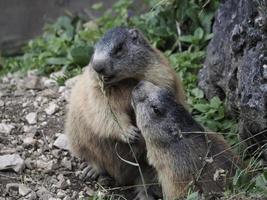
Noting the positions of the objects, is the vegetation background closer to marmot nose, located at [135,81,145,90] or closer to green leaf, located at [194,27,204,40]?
green leaf, located at [194,27,204,40]

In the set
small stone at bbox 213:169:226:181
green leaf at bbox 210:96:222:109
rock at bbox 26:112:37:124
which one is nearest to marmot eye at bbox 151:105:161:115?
small stone at bbox 213:169:226:181

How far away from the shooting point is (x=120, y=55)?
6.43 meters

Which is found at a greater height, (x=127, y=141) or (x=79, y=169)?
(x=127, y=141)

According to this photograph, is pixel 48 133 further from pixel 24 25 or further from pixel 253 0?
pixel 24 25

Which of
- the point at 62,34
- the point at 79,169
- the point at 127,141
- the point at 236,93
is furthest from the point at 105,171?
the point at 62,34

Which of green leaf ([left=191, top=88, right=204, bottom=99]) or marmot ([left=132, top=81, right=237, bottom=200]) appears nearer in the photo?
marmot ([left=132, top=81, right=237, bottom=200])

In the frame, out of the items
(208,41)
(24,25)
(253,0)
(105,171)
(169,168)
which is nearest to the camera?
(169,168)

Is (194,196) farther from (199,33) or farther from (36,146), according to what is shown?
(199,33)

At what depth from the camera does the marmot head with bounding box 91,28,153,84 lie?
6.23 m

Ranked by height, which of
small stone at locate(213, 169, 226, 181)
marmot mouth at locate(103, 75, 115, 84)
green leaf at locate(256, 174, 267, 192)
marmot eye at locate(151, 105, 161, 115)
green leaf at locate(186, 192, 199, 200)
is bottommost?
green leaf at locate(256, 174, 267, 192)

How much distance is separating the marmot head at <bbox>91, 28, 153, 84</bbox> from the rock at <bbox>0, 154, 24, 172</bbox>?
3.65 ft

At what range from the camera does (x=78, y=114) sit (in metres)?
6.65

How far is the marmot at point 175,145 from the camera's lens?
5.83m

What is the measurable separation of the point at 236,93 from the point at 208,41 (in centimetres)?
164
